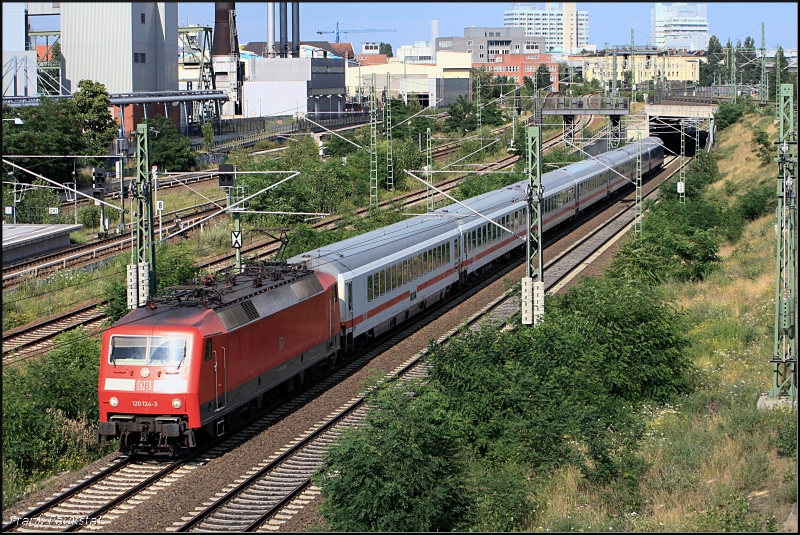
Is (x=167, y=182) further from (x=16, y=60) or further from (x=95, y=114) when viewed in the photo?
(x=16, y=60)

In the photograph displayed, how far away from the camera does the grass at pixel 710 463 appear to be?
515 inches

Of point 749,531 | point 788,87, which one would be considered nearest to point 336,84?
point 788,87

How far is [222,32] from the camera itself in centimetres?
10438

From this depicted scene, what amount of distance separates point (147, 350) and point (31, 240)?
1026 inches

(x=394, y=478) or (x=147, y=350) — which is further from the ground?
(x=147, y=350)

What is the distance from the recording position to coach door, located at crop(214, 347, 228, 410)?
682 inches

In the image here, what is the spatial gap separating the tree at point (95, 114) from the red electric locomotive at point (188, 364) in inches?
1759

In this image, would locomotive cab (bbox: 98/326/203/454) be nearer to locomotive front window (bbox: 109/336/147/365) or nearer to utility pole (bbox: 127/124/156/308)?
locomotive front window (bbox: 109/336/147/365)

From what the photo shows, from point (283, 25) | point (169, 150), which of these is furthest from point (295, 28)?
point (169, 150)

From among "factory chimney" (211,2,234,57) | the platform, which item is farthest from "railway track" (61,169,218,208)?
"factory chimney" (211,2,234,57)

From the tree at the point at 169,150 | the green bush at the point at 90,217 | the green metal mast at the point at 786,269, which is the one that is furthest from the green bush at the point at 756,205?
the tree at the point at 169,150

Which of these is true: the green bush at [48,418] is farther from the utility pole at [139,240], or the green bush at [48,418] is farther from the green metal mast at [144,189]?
the green metal mast at [144,189]

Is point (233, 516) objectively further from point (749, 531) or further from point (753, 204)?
point (753, 204)

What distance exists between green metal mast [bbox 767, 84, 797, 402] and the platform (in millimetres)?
30740
